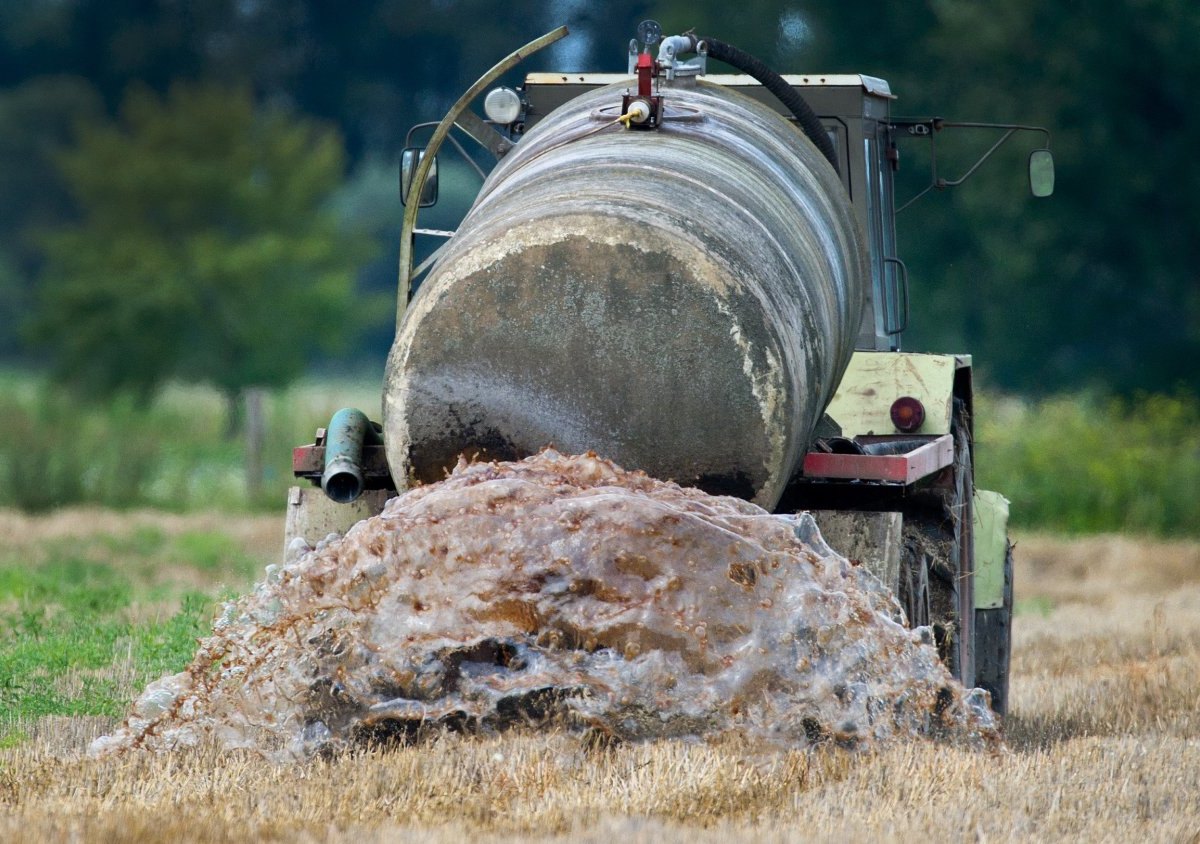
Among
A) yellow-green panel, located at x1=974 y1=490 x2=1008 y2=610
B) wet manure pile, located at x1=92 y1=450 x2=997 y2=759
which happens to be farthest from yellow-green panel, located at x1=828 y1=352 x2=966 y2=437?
wet manure pile, located at x1=92 y1=450 x2=997 y2=759

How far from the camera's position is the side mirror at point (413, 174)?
24.1 feet

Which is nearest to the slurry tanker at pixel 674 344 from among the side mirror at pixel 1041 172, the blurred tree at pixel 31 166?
the side mirror at pixel 1041 172

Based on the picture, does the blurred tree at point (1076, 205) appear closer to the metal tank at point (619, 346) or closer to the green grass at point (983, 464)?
the green grass at point (983, 464)

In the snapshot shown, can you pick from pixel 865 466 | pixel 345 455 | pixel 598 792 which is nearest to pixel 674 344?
pixel 865 466

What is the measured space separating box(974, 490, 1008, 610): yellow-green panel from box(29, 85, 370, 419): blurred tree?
2324 centimetres

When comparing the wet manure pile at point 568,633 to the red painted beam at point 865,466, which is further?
the red painted beam at point 865,466

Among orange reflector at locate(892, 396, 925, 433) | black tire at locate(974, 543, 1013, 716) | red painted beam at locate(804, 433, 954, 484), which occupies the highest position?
orange reflector at locate(892, 396, 925, 433)

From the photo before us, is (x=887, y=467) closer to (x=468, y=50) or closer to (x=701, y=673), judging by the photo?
(x=701, y=673)

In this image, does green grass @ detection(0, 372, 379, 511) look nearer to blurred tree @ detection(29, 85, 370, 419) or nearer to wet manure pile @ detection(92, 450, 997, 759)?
blurred tree @ detection(29, 85, 370, 419)

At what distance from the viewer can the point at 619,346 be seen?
5.37 m

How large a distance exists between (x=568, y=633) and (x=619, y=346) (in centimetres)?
91

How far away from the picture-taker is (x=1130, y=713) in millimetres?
7418

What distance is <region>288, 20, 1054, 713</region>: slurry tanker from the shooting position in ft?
17.6

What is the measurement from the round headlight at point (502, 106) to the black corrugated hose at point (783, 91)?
1.06 meters
